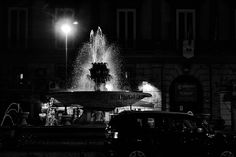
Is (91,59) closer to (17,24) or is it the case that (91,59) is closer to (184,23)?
(17,24)

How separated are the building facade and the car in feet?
55.5

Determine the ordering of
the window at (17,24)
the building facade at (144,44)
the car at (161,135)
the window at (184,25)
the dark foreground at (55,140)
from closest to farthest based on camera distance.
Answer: the car at (161,135)
the dark foreground at (55,140)
the building facade at (144,44)
the window at (184,25)
the window at (17,24)

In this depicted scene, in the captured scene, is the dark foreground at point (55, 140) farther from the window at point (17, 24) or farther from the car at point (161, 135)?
the window at point (17, 24)

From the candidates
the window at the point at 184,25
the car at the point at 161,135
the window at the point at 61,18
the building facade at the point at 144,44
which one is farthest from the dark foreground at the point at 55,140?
the window at the point at 184,25

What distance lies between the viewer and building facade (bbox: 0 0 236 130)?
99.7ft

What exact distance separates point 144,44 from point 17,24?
28.2ft

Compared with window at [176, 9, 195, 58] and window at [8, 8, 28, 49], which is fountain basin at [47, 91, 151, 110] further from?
window at [8, 8, 28, 49]

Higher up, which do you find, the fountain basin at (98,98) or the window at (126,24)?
the window at (126,24)

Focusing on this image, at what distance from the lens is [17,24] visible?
3177cm

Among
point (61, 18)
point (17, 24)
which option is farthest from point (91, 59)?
point (17, 24)

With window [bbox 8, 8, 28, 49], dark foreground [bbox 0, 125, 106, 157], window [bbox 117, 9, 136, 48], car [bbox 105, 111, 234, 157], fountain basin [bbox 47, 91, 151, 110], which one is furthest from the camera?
window [bbox 8, 8, 28, 49]

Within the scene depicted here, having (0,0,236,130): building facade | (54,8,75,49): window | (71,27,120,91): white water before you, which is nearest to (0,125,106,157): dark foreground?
(71,27,120,91): white water

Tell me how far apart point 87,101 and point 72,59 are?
13754 millimetres

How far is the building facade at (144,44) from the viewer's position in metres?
30.4
